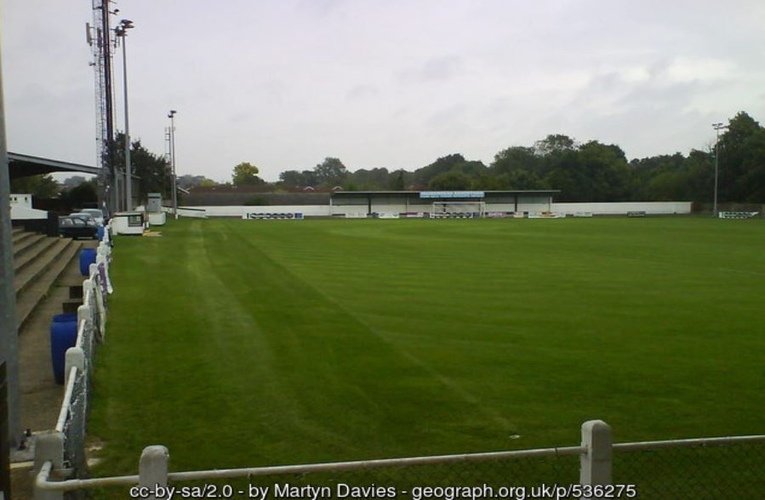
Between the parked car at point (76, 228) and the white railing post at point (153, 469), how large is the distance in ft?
105

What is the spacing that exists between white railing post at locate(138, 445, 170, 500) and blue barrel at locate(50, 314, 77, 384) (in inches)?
241

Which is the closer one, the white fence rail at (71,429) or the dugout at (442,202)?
the white fence rail at (71,429)

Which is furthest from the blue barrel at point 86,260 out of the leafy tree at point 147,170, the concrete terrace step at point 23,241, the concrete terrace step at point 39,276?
the leafy tree at point 147,170

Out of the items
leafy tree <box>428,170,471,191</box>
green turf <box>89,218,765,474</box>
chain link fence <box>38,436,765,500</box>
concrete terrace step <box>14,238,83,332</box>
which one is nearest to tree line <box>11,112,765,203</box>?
leafy tree <box>428,170,471,191</box>

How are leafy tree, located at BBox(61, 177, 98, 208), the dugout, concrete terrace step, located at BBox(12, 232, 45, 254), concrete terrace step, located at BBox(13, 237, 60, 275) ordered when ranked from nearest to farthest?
concrete terrace step, located at BBox(13, 237, 60, 275)
concrete terrace step, located at BBox(12, 232, 45, 254)
leafy tree, located at BBox(61, 177, 98, 208)
the dugout

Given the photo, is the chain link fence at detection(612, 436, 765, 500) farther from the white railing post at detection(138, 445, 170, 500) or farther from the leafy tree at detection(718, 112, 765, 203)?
the leafy tree at detection(718, 112, 765, 203)

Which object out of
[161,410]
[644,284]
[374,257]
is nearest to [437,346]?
[161,410]

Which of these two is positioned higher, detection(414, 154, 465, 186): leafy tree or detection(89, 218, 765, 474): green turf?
detection(414, 154, 465, 186): leafy tree

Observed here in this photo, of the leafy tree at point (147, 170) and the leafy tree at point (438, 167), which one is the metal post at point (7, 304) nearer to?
the leafy tree at point (147, 170)

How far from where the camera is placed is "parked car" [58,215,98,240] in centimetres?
3331

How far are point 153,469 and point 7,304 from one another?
139 inches

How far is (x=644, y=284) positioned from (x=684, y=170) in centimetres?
9329

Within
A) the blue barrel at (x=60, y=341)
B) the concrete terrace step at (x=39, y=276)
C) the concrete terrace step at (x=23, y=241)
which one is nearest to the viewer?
the blue barrel at (x=60, y=341)

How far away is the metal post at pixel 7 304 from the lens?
6.46m
